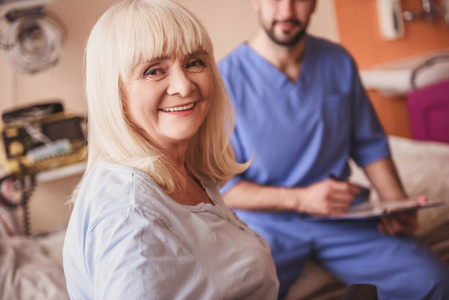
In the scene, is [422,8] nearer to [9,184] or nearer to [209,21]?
[209,21]

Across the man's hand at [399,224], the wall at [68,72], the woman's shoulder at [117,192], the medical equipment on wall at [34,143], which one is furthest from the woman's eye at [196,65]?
the wall at [68,72]

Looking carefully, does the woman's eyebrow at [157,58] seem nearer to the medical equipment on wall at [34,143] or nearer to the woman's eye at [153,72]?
the woman's eye at [153,72]

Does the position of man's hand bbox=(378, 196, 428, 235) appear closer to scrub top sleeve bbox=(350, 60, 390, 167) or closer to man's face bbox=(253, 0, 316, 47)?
scrub top sleeve bbox=(350, 60, 390, 167)

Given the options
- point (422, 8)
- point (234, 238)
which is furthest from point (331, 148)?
point (422, 8)

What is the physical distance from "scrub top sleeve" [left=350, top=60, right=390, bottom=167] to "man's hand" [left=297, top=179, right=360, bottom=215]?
0.26 meters

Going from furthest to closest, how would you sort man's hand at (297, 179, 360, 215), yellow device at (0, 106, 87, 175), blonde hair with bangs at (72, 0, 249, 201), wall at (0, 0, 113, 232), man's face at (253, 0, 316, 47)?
1. wall at (0, 0, 113, 232)
2. yellow device at (0, 106, 87, 175)
3. man's face at (253, 0, 316, 47)
4. man's hand at (297, 179, 360, 215)
5. blonde hair with bangs at (72, 0, 249, 201)

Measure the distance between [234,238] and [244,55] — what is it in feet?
2.52

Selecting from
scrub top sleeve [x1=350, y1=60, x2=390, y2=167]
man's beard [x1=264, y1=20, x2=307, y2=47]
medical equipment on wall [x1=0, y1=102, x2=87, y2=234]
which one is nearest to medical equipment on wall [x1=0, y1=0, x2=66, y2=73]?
medical equipment on wall [x1=0, y1=102, x2=87, y2=234]

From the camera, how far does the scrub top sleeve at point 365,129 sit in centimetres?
146

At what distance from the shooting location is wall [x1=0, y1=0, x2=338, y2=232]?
2441mm

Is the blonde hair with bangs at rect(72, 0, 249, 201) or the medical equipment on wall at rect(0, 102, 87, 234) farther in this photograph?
the medical equipment on wall at rect(0, 102, 87, 234)

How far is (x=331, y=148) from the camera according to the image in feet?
4.58

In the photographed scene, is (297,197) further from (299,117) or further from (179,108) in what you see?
(179,108)

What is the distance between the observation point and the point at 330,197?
1.23m
